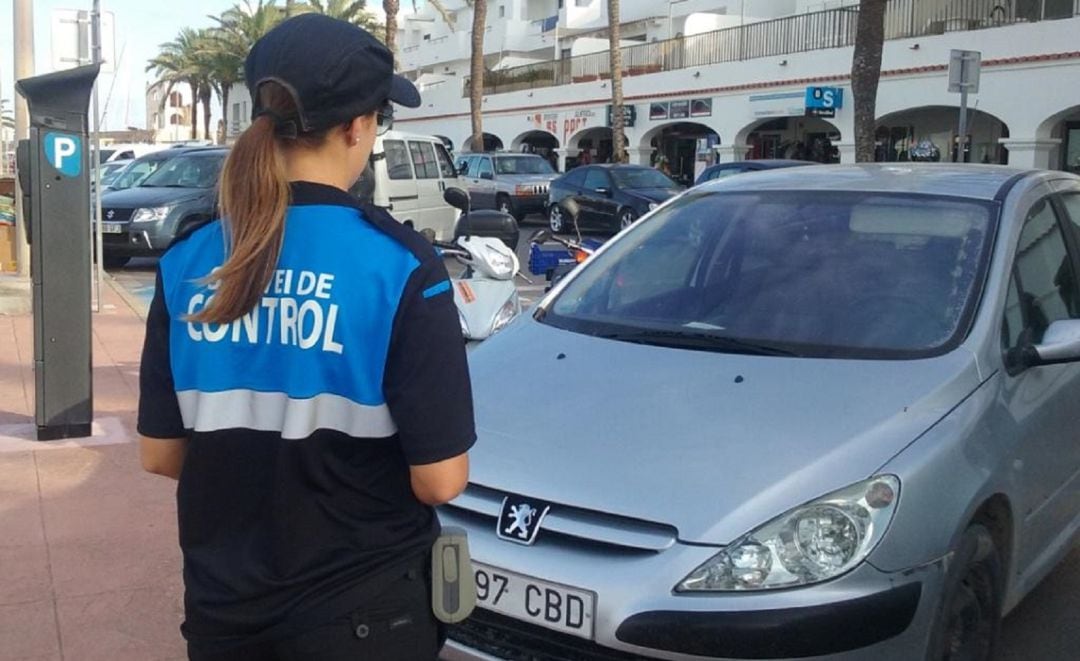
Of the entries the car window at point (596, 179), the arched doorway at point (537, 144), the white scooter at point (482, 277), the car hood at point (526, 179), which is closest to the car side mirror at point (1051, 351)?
the white scooter at point (482, 277)

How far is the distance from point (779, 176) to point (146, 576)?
9.32ft

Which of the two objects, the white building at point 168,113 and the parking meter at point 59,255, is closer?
the parking meter at point 59,255

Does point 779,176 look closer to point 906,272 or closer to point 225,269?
point 906,272

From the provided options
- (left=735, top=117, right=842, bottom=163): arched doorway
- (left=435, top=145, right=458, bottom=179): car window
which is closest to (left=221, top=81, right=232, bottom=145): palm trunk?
(left=735, top=117, right=842, bottom=163): arched doorway

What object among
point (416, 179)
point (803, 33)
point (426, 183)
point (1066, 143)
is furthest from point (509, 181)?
point (1066, 143)

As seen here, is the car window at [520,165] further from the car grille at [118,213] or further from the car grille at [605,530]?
the car grille at [605,530]

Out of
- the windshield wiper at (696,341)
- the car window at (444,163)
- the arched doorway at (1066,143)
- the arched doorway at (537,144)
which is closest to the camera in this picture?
the windshield wiper at (696,341)

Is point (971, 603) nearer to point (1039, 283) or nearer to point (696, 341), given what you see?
point (696, 341)

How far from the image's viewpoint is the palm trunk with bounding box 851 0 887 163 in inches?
731

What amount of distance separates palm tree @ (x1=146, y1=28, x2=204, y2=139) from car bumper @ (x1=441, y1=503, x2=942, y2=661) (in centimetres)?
5715

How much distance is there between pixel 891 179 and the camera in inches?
177

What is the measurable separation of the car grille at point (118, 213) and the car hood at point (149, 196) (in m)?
0.05

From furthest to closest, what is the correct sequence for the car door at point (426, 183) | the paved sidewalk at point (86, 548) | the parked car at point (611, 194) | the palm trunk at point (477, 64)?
the palm trunk at point (477, 64) → the parked car at point (611, 194) → the car door at point (426, 183) → the paved sidewalk at point (86, 548)

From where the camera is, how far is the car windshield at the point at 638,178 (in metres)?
22.3
